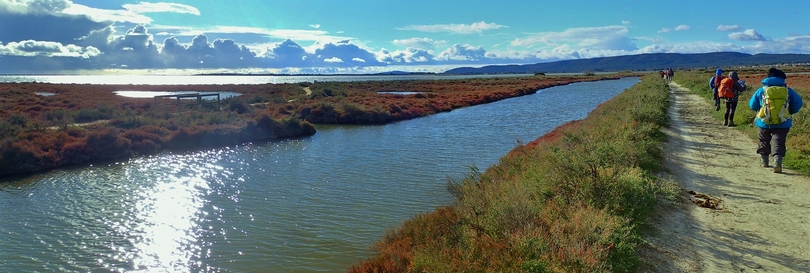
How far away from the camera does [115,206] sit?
11891mm

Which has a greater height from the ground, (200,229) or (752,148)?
(752,148)

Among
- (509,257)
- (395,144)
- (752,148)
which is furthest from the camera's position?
(395,144)

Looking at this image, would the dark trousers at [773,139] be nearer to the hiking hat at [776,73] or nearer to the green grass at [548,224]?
the hiking hat at [776,73]

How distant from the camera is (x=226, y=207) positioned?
11680 mm

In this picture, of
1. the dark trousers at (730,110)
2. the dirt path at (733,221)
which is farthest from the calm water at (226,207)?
the dark trousers at (730,110)

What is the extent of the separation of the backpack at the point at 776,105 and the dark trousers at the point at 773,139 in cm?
21

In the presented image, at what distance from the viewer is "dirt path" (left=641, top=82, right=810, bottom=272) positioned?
5703mm

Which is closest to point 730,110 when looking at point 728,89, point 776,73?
point 728,89

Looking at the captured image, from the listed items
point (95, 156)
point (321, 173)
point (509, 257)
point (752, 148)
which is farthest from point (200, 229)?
point (752, 148)

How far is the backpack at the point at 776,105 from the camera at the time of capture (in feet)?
31.3

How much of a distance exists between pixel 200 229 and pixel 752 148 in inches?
553

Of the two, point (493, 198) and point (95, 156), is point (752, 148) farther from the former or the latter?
point (95, 156)

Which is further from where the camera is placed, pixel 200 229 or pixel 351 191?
pixel 351 191

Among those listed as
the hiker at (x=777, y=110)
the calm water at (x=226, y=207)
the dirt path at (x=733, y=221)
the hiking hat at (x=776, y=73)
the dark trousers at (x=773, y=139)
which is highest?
the hiking hat at (x=776, y=73)
